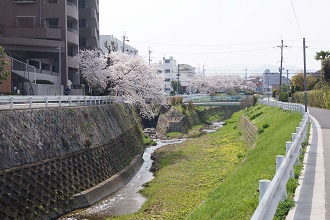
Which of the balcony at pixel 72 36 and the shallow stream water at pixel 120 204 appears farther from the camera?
the balcony at pixel 72 36

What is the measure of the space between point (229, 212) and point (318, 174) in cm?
238

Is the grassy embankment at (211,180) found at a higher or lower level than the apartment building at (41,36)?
lower

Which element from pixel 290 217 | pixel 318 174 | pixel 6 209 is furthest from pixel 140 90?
pixel 290 217

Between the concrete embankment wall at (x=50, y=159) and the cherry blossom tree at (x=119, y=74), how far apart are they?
15.3 m

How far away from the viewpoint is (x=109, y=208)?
60.8ft

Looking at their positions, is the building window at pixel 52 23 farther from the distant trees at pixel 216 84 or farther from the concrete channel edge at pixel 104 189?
the distant trees at pixel 216 84

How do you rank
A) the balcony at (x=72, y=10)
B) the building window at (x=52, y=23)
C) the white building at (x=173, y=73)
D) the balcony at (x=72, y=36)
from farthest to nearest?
the white building at (x=173, y=73) < the balcony at (x=72, y=10) < the balcony at (x=72, y=36) < the building window at (x=52, y=23)

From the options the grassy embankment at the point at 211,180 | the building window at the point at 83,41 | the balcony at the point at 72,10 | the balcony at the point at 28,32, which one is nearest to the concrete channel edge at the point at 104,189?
the grassy embankment at the point at 211,180

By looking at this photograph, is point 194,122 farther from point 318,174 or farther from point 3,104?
point 318,174

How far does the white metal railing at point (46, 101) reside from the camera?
61.3ft

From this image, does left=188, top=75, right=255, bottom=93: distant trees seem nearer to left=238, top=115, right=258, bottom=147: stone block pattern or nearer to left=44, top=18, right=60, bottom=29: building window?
left=44, top=18, right=60, bottom=29: building window

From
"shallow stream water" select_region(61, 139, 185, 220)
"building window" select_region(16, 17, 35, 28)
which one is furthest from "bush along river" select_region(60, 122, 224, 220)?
"building window" select_region(16, 17, 35, 28)

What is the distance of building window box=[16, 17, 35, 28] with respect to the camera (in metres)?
40.8

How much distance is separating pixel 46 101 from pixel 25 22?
73.2 ft
